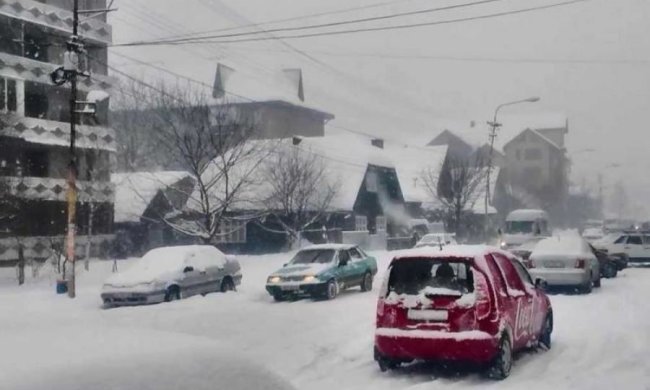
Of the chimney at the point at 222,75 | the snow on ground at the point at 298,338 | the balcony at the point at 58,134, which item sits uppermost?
the chimney at the point at 222,75

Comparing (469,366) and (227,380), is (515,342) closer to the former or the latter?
(469,366)

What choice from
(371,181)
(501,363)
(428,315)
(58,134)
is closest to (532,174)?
(371,181)

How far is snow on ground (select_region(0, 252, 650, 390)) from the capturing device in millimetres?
3797

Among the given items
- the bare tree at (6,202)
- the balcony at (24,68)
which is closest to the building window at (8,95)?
the balcony at (24,68)

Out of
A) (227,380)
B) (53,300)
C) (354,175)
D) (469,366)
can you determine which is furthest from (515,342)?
(354,175)

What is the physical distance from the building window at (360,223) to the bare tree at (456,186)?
6.60 metres

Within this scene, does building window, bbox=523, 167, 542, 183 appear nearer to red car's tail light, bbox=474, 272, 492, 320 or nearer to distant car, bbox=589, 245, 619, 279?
distant car, bbox=589, 245, 619, 279

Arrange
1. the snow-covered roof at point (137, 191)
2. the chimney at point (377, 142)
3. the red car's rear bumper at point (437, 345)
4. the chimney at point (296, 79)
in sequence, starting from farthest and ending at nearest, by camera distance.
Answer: the chimney at point (296, 79), the chimney at point (377, 142), the snow-covered roof at point (137, 191), the red car's rear bumper at point (437, 345)

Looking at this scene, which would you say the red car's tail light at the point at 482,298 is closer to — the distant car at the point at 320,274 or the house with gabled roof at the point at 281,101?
the distant car at the point at 320,274

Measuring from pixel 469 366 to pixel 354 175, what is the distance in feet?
134

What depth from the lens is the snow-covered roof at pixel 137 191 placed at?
44188mm

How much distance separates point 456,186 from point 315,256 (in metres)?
35.1

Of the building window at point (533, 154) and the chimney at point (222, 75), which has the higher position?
the chimney at point (222, 75)

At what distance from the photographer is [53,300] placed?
864 inches
